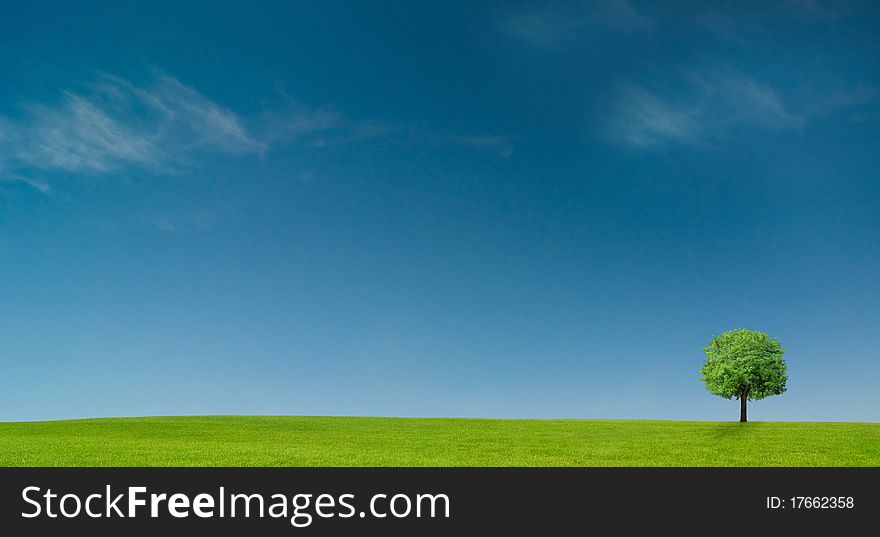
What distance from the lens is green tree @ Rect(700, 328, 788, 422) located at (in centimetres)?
6216
